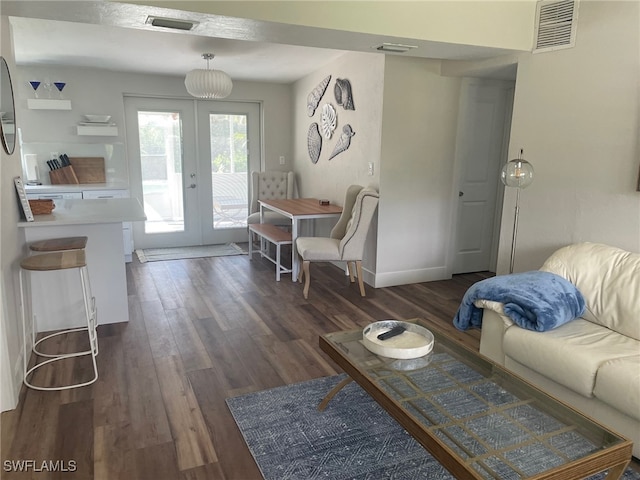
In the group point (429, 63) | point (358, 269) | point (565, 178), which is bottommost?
point (358, 269)

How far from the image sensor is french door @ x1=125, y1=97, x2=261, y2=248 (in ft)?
19.6

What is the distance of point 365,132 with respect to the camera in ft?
14.9

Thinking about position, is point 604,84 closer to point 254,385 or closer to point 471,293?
point 471,293

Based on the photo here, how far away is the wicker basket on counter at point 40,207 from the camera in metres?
3.20

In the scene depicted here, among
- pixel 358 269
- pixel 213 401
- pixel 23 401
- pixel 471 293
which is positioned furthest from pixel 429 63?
pixel 23 401

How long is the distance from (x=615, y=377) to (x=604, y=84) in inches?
73.4

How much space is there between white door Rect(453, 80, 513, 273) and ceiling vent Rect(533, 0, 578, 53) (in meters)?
1.24

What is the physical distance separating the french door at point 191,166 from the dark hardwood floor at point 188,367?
1.41m

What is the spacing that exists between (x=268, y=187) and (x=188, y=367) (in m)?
3.61

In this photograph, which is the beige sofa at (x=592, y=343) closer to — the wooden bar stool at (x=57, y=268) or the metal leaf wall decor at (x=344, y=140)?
the wooden bar stool at (x=57, y=268)

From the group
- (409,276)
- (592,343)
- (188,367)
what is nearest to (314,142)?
(409,276)

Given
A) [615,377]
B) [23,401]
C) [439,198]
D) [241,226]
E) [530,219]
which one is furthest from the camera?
[241,226]

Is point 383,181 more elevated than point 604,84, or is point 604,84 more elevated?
point 604,84

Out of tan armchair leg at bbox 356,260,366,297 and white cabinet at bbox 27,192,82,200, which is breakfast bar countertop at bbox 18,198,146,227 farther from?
tan armchair leg at bbox 356,260,366,297
